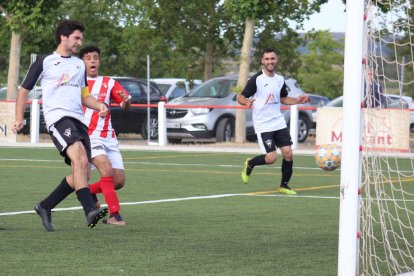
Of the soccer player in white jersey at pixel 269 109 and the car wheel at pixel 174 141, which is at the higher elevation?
the soccer player in white jersey at pixel 269 109

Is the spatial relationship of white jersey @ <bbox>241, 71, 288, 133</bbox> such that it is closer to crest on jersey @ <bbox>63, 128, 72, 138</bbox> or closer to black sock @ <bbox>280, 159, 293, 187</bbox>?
black sock @ <bbox>280, 159, 293, 187</bbox>

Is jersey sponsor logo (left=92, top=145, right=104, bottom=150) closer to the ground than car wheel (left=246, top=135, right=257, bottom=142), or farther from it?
closer to the ground

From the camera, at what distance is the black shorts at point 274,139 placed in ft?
53.5

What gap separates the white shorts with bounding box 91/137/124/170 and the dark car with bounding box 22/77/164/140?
63.1 feet

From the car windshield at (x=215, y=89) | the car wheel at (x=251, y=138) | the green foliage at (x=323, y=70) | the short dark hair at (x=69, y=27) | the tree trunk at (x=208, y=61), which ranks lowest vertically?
the car wheel at (x=251, y=138)

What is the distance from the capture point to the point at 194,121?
97.5ft

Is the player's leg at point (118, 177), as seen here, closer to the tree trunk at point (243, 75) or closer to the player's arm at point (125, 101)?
the player's arm at point (125, 101)

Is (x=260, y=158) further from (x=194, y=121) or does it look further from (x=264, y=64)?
(x=194, y=121)

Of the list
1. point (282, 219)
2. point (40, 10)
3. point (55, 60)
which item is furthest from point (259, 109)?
point (40, 10)

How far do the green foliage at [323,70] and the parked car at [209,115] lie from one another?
155 feet

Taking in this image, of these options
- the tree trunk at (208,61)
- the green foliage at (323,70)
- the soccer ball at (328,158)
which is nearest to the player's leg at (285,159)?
the soccer ball at (328,158)

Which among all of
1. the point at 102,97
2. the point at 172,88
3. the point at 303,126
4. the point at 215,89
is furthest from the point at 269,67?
the point at 172,88

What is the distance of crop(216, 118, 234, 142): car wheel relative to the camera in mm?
30344

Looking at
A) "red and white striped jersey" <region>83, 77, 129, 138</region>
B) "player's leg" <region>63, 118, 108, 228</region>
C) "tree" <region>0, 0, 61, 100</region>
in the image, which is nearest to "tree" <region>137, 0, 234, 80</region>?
"tree" <region>0, 0, 61, 100</region>
